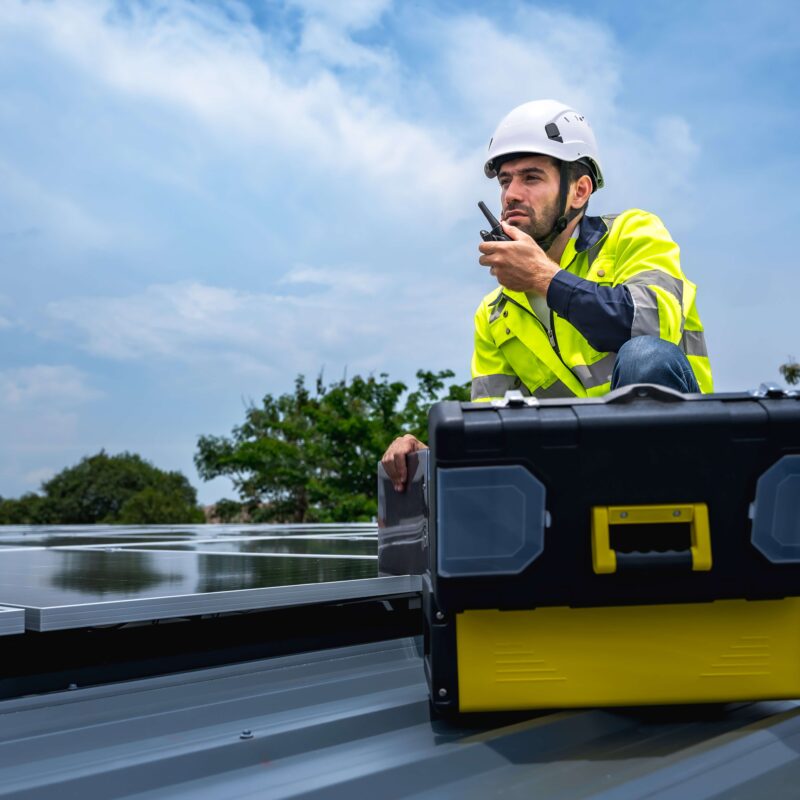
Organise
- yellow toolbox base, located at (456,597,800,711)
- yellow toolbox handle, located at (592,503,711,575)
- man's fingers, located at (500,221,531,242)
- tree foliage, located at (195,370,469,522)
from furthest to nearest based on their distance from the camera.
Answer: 1. tree foliage, located at (195,370,469,522)
2. man's fingers, located at (500,221,531,242)
3. yellow toolbox base, located at (456,597,800,711)
4. yellow toolbox handle, located at (592,503,711,575)

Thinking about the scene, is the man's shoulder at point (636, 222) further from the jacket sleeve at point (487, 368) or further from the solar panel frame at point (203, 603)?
the solar panel frame at point (203, 603)

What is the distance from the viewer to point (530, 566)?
1548mm

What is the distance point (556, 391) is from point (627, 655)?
1.26 meters

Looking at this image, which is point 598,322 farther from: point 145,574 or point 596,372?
point 145,574

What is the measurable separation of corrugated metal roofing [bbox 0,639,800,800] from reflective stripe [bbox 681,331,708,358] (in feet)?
3.43

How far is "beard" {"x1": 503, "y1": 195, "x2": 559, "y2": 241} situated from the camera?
2889mm

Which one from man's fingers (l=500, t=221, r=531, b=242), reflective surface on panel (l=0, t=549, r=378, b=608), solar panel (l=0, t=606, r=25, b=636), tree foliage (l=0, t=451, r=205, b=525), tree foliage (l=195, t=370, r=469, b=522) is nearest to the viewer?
solar panel (l=0, t=606, r=25, b=636)

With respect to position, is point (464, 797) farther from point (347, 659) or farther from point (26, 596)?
point (26, 596)

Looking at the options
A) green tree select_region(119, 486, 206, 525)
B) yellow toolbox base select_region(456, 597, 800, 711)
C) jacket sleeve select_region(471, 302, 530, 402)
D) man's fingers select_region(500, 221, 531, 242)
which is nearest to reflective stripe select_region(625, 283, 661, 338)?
man's fingers select_region(500, 221, 531, 242)

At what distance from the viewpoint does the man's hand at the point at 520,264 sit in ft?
7.88

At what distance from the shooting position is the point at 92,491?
158 ft

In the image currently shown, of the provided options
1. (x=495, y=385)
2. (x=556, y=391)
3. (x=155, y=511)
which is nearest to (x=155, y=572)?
(x=495, y=385)

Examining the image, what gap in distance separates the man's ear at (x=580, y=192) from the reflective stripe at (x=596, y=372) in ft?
2.02

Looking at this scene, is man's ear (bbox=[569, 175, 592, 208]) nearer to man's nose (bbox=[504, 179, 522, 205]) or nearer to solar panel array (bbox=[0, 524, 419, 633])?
man's nose (bbox=[504, 179, 522, 205])
